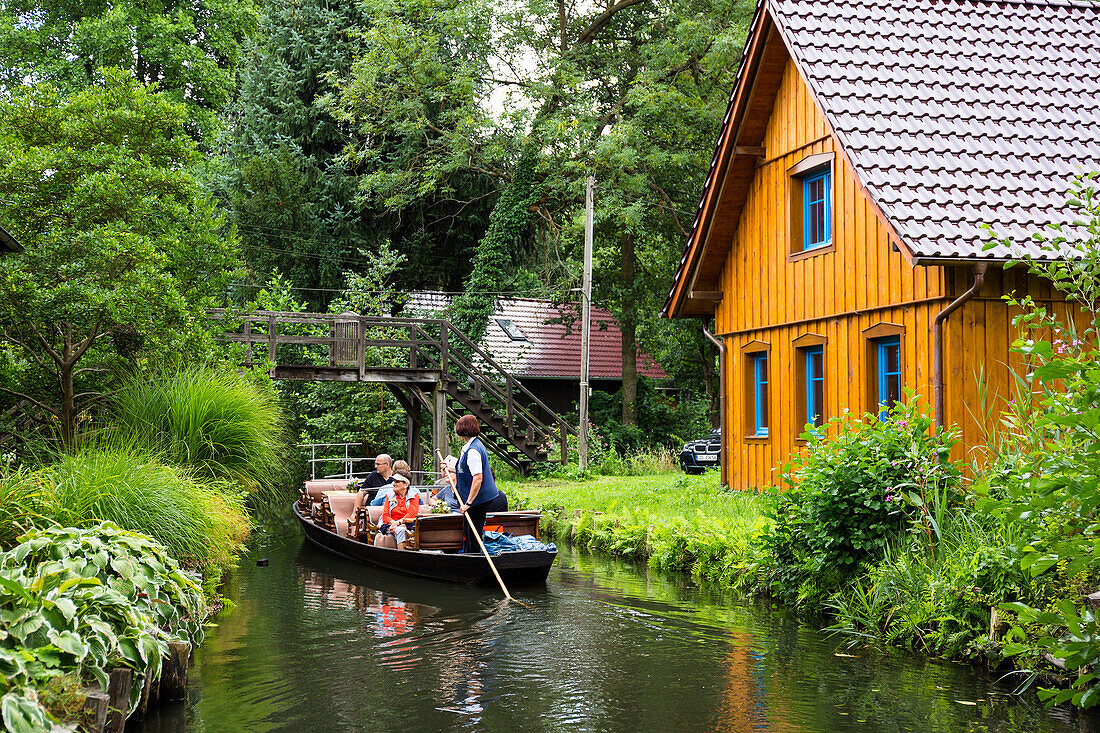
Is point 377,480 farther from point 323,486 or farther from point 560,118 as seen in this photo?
point 560,118

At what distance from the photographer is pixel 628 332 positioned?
31922 millimetres

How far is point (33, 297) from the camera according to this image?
1371 centimetres

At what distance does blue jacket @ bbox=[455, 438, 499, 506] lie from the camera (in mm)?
13492

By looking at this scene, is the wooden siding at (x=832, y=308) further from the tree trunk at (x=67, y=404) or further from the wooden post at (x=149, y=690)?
the tree trunk at (x=67, y=404)

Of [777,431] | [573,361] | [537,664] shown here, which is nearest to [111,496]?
[537,664]

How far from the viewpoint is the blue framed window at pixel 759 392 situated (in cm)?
1816

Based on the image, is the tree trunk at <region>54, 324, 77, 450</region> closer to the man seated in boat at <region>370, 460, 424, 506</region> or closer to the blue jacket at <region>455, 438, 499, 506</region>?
the man seated in boat at <region>370, 460, 424, 506</region>

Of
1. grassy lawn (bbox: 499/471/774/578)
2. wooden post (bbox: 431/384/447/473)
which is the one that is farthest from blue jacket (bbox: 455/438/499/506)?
wooden post (bbox: 431/384/447/473)

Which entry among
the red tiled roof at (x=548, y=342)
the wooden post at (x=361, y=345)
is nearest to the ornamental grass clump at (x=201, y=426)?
the wooden post at (x=361, y=345)

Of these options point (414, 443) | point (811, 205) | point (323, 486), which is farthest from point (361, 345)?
point (811, 205)

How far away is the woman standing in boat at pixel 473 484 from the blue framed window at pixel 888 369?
5.56 meters

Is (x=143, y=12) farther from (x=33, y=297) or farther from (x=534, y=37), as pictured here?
(x=33, y=297)

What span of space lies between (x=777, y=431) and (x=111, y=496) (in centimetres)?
1059

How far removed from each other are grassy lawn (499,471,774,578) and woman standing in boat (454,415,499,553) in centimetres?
257
